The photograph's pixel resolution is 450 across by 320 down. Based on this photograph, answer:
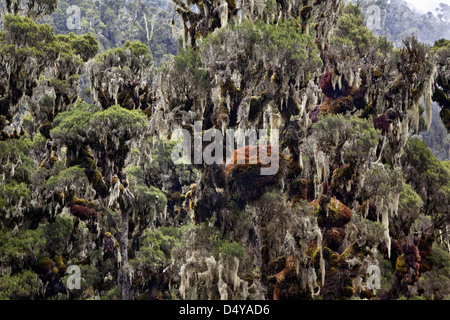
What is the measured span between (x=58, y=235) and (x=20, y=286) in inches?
159

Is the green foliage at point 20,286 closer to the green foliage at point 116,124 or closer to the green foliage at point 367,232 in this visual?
the green foliage at point 116,124

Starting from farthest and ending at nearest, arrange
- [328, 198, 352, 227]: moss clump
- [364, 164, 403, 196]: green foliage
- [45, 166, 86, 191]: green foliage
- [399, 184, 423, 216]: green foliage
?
[45, 166, 86, 191]: green foliage → [399, 184, 423, 216]: green foliage → [328, 198, 352, 227]: moss clump → [364, 164, 403, 196]: green foliage

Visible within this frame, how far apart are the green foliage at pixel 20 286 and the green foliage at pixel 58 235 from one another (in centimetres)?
245

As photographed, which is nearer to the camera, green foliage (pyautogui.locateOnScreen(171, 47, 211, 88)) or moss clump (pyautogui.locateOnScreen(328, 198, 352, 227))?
moss clump (pyautogui.locateOnScreen(328, 198, 352, 227))

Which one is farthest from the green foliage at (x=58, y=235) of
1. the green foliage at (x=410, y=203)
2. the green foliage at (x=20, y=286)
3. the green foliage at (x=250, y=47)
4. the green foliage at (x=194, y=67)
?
the green foliage at (x=410, y=203)

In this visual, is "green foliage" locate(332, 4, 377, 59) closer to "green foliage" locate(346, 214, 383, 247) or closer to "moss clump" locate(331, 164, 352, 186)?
"moss clump" locate(331, 164, 352, 186)

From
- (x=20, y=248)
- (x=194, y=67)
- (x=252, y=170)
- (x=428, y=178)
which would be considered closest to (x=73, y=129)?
(x=20, y=248)

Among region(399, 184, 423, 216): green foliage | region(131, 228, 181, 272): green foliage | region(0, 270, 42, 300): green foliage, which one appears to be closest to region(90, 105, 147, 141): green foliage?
region(131, 228, 181, 272): green foliage

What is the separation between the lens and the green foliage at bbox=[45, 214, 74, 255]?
2236cm

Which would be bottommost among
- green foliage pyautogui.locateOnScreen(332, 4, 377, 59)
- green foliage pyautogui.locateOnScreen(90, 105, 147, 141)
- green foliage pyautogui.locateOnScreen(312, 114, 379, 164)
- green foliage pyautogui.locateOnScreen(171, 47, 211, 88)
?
green foliage pyautogui.locateOnScreen(312, 114, 379, 164)

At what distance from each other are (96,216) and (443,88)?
22734mm

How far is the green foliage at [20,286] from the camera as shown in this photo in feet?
60.6

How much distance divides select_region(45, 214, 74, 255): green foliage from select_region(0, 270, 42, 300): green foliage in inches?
96.6

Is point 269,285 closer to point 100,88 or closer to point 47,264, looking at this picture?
point 47,264
